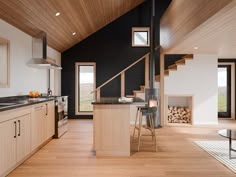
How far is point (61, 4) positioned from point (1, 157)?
11.2ft

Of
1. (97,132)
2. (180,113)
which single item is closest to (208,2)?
(97,132)

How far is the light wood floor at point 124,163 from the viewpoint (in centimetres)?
343

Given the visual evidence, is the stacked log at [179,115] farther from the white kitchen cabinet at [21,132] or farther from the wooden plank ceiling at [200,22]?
the white kitchen cabinet at [21,132]

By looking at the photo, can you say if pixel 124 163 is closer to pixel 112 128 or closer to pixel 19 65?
pixel 112 128

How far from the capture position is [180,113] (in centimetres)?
805

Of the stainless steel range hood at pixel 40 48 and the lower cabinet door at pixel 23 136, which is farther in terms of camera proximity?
the stainless steel range hood at pixel 40 48

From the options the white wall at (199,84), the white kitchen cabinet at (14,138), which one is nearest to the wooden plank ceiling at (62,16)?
the white kitchen cabinet at (14,138)

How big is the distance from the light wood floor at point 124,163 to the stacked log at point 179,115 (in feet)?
8.78

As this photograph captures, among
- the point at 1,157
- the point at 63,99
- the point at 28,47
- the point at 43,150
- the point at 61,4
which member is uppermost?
the point at 61,4

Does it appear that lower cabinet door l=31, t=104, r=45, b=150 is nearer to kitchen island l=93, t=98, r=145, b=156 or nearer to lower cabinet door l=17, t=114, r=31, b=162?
lower cabinet door l=17, t=114, r=31, b=162

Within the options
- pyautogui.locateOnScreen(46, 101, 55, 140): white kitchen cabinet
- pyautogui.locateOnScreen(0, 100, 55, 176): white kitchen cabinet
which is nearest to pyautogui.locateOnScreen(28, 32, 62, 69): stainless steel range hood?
pyautogui.locateOnScreen(46, 101, 55, 140): white kitchen cabinet

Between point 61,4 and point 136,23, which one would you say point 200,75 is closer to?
point 136,23

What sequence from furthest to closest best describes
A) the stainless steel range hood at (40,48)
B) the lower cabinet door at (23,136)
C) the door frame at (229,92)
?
1. the door frame at (229,92)
2. the stainless steel range hood at (40,48)
3. the lower cabinet door at (23,136)

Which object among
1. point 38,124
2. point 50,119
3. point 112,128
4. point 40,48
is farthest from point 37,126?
point 40,48
